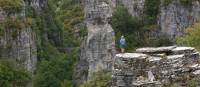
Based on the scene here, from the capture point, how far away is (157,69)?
63.5 feet

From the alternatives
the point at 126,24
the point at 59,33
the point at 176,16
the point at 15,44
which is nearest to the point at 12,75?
the point at 15,44

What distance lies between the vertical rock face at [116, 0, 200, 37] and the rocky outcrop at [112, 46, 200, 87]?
5810cm

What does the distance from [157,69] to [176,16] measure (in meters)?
62.1

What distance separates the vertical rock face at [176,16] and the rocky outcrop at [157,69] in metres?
58.1

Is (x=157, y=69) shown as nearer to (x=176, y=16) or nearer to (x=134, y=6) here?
(x=176, y=16)

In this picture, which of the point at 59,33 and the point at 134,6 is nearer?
the point at 134,6

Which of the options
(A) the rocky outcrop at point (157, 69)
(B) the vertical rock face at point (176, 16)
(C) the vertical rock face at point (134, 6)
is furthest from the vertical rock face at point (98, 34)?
(A) the rocky outcrop at point (157, 69)

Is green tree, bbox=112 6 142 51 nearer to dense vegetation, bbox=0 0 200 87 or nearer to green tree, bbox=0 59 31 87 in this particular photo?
dense vegetation, bbox=0 0 200 87

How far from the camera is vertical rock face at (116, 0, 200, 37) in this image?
78125mm

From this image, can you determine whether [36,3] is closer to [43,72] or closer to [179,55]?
[43,72]

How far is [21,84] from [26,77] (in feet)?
2.74

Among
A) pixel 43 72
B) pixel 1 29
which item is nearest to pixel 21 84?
pixel 1 29

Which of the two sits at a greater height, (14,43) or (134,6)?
(134,6)

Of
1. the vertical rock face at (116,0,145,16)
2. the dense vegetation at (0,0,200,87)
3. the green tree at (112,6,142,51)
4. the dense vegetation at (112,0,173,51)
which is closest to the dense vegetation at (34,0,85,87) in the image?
the dense vegetation at (0,0,200,87)
